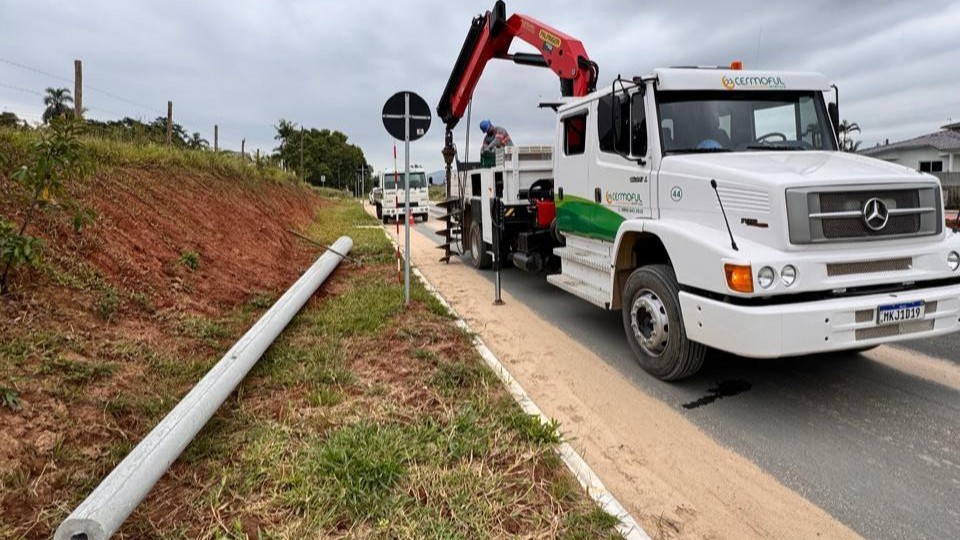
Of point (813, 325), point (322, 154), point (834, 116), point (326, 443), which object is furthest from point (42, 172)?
point (322, 154)

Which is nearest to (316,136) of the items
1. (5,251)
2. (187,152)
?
(187,152)

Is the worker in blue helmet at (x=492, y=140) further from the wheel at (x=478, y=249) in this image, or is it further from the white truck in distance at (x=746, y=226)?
the white truck in distance at (x=746, y=226)

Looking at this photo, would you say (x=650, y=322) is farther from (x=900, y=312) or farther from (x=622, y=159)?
(x=900, y=312)

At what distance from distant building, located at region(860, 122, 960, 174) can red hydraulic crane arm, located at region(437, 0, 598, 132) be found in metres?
29.6

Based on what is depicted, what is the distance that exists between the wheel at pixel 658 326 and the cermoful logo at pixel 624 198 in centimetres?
73

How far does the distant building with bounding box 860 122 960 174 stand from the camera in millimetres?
31781

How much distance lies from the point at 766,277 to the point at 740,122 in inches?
79.8

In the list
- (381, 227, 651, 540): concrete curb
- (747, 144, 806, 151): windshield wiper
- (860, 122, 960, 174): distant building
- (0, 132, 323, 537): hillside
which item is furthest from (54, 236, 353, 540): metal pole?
(860, 122, 960, 174): distant building

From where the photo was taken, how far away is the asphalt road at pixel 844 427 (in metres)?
3.09

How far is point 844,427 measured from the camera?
399 cm

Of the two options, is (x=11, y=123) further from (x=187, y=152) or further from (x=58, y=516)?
(x=58, y=516)

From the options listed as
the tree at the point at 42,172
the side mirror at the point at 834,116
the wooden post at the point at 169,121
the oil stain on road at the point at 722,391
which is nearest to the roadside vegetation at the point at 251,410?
the tree at the point at 42,172

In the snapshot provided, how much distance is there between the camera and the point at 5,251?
4.32 m

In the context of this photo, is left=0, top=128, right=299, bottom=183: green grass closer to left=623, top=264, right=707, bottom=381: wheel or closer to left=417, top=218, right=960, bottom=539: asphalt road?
left=623, top=264, right=707, bottom=381: wheel
